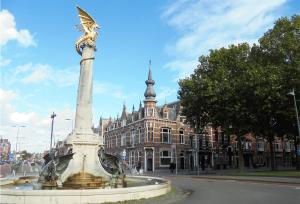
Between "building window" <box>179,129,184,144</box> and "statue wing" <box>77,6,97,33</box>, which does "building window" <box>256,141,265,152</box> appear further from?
"statue wing" <box>77,6,97,33</box>

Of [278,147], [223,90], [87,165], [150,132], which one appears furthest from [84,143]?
[278,147]

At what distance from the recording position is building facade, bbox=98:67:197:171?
2527 inches

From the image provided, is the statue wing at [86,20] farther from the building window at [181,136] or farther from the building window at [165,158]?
the building window at [181,136]

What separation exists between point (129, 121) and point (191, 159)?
15713mm

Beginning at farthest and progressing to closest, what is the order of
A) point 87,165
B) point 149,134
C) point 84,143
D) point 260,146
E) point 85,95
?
1. point 260,146
2. point 149,134
3. point 85,95
4. point 84,143
5. point 87,165

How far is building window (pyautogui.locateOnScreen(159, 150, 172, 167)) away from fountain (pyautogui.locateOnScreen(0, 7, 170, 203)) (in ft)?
148

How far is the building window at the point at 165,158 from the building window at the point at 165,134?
213 cm

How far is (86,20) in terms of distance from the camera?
2136 centimetres

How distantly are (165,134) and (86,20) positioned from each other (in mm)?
47356

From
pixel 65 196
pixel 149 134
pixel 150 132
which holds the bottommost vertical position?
pixel 65 196

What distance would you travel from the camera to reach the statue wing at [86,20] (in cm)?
2122

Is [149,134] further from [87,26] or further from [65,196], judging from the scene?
[65,196]

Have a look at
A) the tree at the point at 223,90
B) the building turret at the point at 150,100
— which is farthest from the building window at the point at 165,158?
the tree at the point at 223,90

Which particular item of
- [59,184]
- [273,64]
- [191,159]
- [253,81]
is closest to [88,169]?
[59,184]
